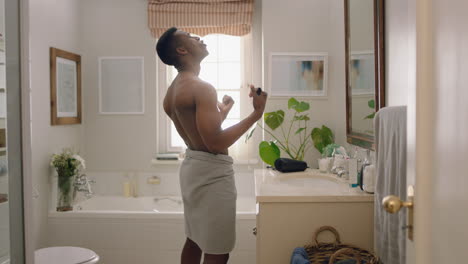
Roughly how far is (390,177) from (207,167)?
0.86m

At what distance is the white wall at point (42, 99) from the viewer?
11.4ft

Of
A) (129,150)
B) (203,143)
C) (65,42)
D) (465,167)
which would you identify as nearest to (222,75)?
(129,150)

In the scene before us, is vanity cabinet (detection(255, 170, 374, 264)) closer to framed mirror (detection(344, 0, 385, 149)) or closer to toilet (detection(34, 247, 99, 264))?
framed mirror (detection(344, 0, 385, 149))

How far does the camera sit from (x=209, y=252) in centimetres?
220

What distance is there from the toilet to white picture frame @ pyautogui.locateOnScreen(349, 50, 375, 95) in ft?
5.78

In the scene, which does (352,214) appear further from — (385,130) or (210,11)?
(210,11)

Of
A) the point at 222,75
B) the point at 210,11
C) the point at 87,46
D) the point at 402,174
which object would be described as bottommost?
the point at 402,174

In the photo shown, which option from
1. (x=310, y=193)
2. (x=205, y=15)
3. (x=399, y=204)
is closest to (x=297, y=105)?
(x=205, y=15)

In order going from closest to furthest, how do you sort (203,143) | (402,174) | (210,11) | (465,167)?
(465,167) → (402,174) → (203,143) → (210,11)

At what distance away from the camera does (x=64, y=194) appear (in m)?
3.66

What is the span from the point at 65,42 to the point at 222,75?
1.38 meters

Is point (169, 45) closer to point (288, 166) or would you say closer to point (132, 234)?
point (288, 166)

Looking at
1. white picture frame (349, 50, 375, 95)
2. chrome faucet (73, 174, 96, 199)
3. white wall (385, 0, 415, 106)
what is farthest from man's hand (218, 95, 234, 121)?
chrome faucet (73, 174, 96, 199)

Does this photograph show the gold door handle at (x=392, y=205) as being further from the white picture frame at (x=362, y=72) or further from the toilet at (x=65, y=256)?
the toilet at (x=65, y=256)
